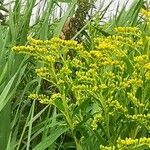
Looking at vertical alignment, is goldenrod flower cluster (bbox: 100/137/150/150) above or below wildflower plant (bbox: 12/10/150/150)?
below

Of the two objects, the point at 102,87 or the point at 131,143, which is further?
the point at 102,87

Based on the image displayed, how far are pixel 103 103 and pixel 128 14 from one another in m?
0.89

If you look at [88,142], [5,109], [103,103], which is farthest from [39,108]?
[103,103]

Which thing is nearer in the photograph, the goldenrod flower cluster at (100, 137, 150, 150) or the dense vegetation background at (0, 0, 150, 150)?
→ the goldenrod flower cluster at (100, 137, 150, 150)

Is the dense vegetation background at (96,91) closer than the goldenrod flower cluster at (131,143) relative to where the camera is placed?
No

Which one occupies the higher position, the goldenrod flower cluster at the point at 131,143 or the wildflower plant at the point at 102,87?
the wildflower plant at the point at 102,87

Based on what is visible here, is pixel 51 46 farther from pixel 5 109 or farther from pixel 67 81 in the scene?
pixel 5 109

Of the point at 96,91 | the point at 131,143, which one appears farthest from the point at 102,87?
the point at 131,143

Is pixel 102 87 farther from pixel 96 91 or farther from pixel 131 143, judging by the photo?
pixel 131 143

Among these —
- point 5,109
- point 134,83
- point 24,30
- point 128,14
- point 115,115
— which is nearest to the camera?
point 134,83

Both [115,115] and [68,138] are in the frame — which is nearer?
[115,115]

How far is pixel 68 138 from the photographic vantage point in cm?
167

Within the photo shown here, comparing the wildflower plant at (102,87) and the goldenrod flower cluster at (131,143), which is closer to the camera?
the goldenrod flower cluster at (131,143)

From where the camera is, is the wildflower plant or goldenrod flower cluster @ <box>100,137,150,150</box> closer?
goldenrod flower cluster @ <box>100,137,150,150</box>
